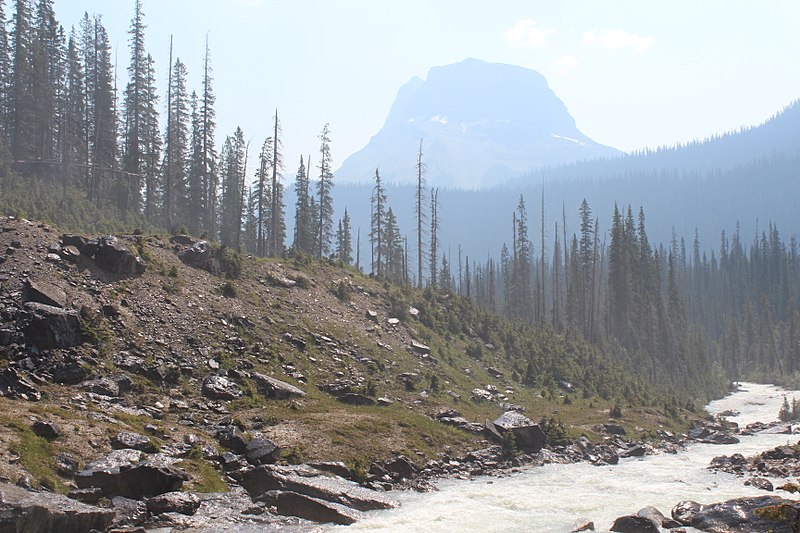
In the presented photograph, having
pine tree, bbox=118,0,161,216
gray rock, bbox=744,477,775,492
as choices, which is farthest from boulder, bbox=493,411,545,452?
pine tree, bbox=118,0,161,216

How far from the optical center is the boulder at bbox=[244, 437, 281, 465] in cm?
2133

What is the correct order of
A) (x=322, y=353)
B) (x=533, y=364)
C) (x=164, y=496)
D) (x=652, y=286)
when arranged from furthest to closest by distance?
(x=652, y=286)
(x=533, y=364)
(x=322, y=353)
(x=164, y=496)

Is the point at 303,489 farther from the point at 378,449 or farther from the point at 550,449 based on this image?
the point at 550,449

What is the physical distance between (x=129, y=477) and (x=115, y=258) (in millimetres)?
16056

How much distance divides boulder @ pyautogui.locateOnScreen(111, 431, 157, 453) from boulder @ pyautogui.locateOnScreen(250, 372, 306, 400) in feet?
27.4

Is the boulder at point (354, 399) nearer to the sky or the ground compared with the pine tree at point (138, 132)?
nearer to the ground

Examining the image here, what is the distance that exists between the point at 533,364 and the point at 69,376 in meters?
33.1

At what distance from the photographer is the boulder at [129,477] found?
55.1ft

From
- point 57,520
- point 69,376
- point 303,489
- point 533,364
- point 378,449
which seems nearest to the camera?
point 57,520

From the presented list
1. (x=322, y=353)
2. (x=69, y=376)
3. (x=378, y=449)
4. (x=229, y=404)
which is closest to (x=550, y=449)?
(x=378, y=449)

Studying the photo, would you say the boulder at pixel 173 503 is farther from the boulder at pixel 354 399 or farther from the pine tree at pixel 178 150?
the pine tree at pixel 178 150

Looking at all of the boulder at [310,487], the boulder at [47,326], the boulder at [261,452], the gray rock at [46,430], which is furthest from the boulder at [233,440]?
the boulder at [47,326]

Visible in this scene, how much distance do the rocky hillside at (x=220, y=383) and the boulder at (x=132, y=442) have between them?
0.05 meters

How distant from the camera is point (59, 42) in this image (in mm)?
70812
